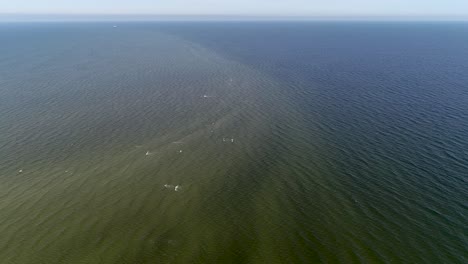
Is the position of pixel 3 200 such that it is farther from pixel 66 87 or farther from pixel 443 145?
pixel 443 145

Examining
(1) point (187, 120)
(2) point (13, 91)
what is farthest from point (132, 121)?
(2) point (13, 91)

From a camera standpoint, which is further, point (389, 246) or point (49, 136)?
point (49, 136)

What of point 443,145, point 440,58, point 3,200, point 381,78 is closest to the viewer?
point 3,200

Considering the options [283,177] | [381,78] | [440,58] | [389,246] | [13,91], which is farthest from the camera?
[440,58]

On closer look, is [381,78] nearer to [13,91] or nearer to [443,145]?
[443,145]

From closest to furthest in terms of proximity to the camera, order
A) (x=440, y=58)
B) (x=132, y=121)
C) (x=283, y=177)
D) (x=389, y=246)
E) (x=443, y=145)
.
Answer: (x=389, y=246) → (x=283, y=177) → (x=443, y=145) → (x=132, y=121) → (x=440, y=58)

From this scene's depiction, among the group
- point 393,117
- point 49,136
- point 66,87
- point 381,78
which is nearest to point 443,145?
point 393,117
